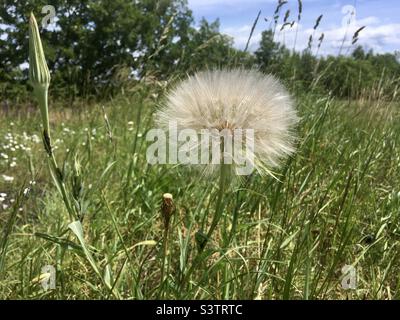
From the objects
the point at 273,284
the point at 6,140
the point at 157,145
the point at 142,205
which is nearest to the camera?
the point at 157,145

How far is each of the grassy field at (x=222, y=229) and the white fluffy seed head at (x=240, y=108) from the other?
109 mm

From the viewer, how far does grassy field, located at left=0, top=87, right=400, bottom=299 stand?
3.79ft

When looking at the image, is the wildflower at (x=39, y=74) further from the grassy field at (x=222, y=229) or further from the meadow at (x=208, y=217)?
the grassy field at (x=222, y=229)

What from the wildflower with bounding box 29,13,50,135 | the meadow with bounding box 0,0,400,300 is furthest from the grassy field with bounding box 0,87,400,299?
the wildflower with bounding box 29,13,50,135

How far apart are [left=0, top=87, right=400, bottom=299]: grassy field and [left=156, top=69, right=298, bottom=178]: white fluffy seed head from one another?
109 mm

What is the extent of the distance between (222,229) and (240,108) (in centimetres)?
76

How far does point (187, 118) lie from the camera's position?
3.42 ft

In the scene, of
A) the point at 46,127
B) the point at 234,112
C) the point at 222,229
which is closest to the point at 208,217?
the point at 222,229

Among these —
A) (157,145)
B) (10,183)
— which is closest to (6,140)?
(10,183)

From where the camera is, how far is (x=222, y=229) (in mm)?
1655

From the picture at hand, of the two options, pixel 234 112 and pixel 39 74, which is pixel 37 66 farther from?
pixel 234 112
